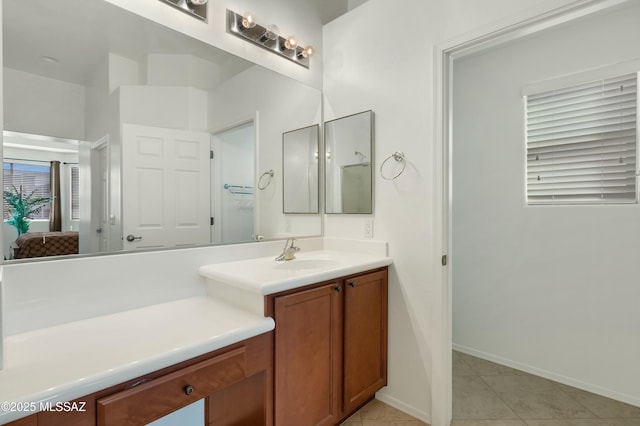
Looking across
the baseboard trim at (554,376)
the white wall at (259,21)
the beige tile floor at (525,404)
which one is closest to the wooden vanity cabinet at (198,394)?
the beige tile floor at (525,404)

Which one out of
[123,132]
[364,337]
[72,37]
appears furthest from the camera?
[364,337]

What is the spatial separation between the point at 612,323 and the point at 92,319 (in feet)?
9.59

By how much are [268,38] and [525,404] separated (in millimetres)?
2789

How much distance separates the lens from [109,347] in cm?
97

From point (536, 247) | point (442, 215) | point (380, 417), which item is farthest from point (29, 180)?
point (536, 247)

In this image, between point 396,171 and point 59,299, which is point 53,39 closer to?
point 59,299

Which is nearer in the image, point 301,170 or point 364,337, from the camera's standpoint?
point 364,337

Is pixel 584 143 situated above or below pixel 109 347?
above

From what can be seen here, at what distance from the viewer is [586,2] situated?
130 cm

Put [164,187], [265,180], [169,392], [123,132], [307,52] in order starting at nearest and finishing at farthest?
[169,392] → [123,132] → [164,187] → [265,180] → [307,52]

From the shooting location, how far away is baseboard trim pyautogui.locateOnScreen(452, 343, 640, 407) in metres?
1.96

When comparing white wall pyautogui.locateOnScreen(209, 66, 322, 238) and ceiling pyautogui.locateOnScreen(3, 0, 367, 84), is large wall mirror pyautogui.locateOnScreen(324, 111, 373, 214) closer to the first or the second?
white wall pyautogui.locateOnScreen(209, 66, 322, 238)

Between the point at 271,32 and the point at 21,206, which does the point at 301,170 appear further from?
the point at 21,206

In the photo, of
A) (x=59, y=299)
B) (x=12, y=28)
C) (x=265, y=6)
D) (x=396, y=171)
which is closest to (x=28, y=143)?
(x=12, y=28)
